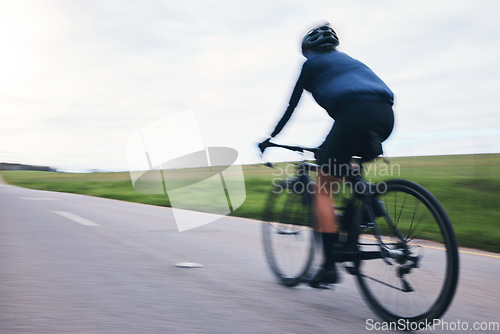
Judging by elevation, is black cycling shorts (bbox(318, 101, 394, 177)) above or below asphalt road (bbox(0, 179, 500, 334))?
above

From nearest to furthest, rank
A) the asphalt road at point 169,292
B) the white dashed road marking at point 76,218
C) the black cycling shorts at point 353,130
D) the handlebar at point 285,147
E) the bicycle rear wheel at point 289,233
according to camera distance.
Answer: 1. the asphalt road at point 169,292
2. the black cycling shorts at point 353,130
3. the handlebar at point 285,147
4. the bicycle rear wheel at point 289,233
5. the white dashed road marking at point 76,218

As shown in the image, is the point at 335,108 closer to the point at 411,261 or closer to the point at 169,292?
the point at 411,261

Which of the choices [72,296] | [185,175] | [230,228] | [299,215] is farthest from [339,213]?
[185,175]

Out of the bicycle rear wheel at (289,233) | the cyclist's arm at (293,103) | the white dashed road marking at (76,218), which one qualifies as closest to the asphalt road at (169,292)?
the bicycle rear wheel at (289,233)

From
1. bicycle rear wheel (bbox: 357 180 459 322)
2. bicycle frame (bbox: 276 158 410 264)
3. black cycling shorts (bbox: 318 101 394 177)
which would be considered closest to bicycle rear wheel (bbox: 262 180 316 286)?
bicycle frame (bbox: 276 158 410 264)

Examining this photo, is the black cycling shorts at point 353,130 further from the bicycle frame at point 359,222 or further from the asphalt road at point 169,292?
the asphalt road at point 169,292

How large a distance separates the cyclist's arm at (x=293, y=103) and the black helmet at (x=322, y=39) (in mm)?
223

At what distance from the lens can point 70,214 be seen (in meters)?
9.97

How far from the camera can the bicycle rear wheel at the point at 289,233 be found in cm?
395

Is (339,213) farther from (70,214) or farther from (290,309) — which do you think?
(70,214)

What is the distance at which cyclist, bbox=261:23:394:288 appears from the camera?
3191 mm

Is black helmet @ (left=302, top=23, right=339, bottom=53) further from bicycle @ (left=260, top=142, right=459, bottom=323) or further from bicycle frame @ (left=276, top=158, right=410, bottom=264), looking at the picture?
bicycle frame @ (left=276, top=158, right=410, bottom=264)

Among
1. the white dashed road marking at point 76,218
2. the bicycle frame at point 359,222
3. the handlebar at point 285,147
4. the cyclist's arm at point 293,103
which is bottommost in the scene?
the white dashed road marking at point 76,218

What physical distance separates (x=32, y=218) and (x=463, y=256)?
24.1 feet
